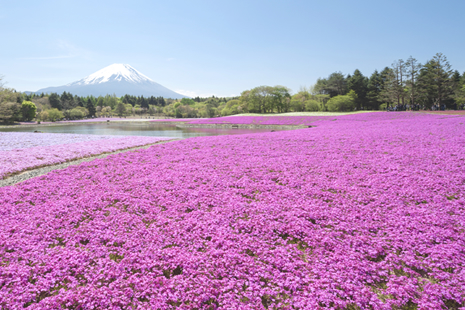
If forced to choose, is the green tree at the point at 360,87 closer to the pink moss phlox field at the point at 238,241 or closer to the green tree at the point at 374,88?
the green tree at the point at 374,88

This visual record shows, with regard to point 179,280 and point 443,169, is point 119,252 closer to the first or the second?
Result: point 179,280

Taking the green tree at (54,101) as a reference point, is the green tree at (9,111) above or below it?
below

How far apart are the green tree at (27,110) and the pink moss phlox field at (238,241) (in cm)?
9979

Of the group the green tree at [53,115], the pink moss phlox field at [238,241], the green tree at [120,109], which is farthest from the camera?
the green tree at [120,109]

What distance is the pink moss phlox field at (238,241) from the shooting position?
3738 millimetres

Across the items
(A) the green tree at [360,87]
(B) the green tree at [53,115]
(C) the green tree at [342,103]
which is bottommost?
(C) the green tree at [342,103]

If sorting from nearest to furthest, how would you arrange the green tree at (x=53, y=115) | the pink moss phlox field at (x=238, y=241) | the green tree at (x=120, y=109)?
the pink moss phlox field at (x=238, y=241) < the green tree at (x=53, y=115) < the green tree at (x=120, y=109)

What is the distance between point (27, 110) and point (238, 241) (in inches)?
4329

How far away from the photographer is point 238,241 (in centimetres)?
527

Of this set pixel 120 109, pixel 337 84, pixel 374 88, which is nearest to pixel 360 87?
pixel 374 88

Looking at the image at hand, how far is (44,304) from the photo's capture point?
11.7 feet

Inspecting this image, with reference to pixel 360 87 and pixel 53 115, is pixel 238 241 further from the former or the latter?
pixel 53 115

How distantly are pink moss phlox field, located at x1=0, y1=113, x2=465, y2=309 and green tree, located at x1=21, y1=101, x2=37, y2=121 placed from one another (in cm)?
9979

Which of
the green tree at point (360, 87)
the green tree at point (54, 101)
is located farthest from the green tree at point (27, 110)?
the green tree at point (360, 87)
